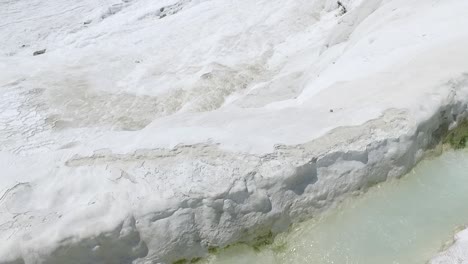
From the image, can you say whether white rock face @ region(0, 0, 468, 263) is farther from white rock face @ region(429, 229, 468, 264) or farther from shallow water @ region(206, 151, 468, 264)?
white rock face @ region(429, 229, 468, 264)

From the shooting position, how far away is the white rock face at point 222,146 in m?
4.87

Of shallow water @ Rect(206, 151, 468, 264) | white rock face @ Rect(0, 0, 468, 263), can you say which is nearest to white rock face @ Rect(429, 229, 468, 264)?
shallow water @ Rect(206, 151, 468, 264)

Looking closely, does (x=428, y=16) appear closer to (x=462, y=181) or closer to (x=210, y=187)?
(x=462, y=181)

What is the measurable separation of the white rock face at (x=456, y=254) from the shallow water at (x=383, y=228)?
149mm

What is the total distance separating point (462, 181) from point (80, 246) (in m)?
4.33

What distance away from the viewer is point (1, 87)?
1176 centimetres

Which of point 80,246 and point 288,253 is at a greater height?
point 80,246

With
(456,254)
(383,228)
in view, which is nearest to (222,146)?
(383,228)

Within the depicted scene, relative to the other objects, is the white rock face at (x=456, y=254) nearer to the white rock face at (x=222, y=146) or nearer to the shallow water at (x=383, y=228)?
the shallow water at (x=383, y=228)

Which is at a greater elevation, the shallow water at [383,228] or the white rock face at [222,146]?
the white rock face at [222,146]

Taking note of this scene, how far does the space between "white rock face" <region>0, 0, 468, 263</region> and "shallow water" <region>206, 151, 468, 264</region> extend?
0.52 ft

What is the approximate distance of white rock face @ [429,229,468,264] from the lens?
4422mm

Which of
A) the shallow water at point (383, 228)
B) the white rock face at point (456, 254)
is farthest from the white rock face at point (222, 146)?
the white rock face at point (456, 254)

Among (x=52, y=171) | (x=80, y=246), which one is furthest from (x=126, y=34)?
(x=80, y=246)
